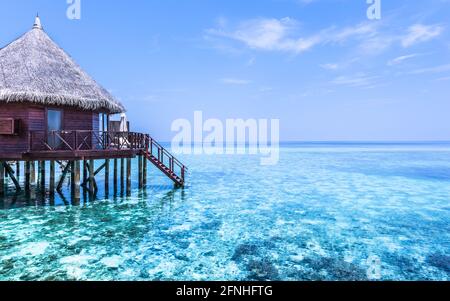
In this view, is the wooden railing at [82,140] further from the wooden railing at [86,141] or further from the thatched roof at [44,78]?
the thatched roof at [44,78]

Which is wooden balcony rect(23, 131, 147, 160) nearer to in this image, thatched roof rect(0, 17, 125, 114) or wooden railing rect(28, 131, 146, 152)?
wooden railing rect(28, 131, 146, 152)

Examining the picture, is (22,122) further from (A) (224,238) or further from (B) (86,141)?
(A) (224,238)

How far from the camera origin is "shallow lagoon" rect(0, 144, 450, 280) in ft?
26.2

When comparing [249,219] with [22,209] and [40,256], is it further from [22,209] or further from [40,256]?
[22,209]

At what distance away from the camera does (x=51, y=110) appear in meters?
14.5

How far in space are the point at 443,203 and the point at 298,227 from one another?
11.6m

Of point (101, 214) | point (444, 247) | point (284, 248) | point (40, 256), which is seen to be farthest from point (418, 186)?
point (40, 256)

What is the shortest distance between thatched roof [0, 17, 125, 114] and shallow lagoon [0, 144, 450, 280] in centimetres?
530

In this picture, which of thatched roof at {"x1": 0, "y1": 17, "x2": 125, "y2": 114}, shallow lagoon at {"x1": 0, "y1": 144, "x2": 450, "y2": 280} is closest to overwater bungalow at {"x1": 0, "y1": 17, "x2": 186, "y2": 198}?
thatched roof at {"x1": 0, "y1": 17, "x2": 125, "y2": 114}

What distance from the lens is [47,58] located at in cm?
1614

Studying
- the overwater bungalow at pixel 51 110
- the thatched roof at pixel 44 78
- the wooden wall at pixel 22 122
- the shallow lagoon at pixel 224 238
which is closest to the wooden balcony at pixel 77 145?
the overwater bungalow at pixel 51 110

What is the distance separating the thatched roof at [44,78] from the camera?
13625 millimetres

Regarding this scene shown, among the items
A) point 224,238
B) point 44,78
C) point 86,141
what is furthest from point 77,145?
point 224,238

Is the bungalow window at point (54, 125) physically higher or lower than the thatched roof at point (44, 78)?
lower
